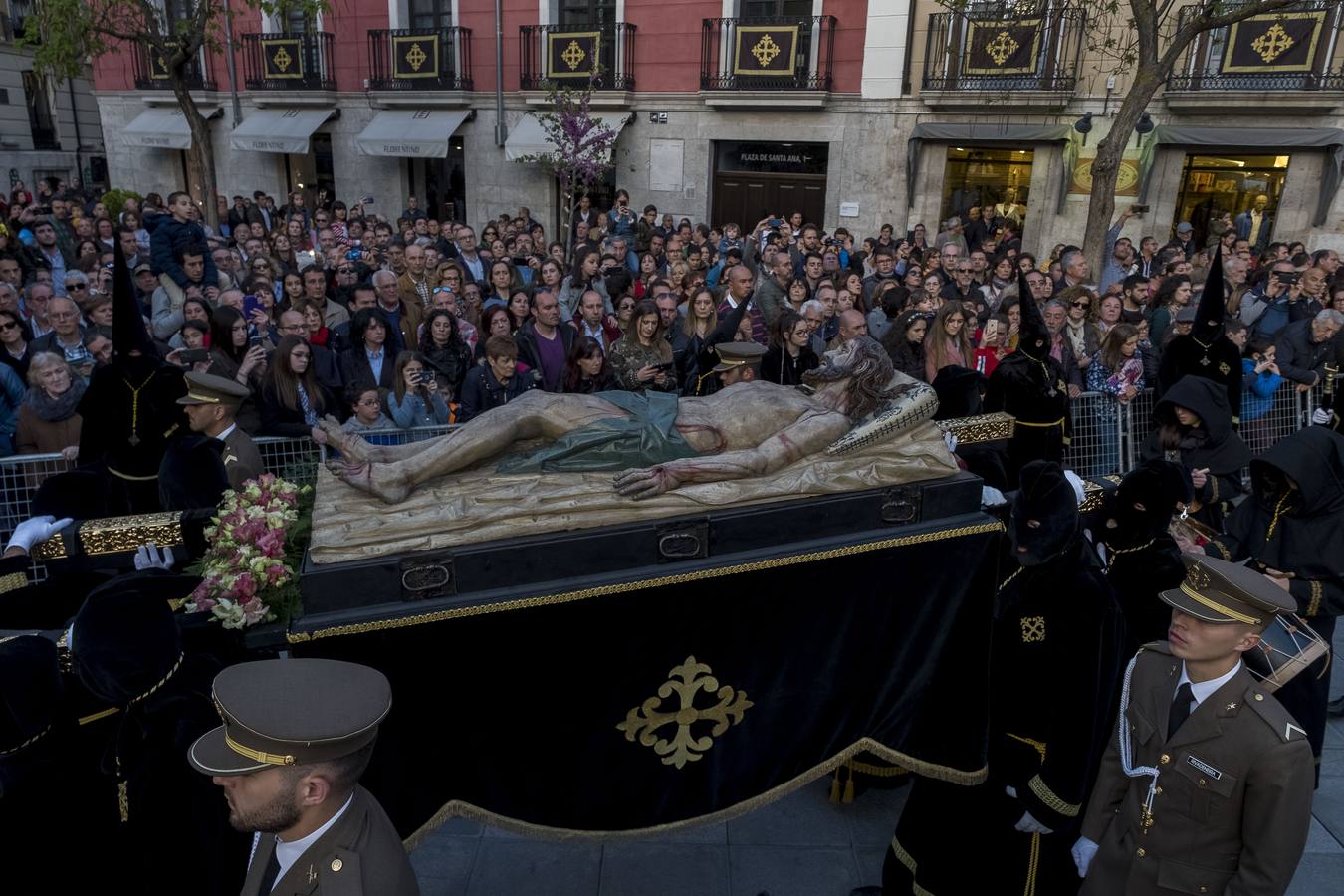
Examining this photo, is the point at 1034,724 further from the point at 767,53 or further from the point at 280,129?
the point at 280,129

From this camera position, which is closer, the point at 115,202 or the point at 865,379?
the point at 865,379

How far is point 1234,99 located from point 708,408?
53.3 ft

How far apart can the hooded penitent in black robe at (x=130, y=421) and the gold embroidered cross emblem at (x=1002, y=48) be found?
16.4m

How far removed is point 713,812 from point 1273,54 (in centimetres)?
1751

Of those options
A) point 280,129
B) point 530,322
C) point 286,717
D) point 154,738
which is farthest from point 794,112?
point 286,717

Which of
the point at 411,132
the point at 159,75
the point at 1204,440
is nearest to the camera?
the point at 1204,440

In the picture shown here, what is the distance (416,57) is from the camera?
21.9m

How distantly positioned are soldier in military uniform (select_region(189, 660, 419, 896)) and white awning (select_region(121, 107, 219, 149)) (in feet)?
88.5

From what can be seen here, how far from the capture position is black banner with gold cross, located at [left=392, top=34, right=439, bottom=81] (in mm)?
21688

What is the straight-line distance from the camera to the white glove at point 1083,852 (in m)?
3.36

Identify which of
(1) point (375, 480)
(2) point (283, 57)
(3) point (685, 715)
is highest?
(2) point (283, 57)

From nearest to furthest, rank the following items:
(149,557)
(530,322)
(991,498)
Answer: (149,557) → (991,498) → (530,322)

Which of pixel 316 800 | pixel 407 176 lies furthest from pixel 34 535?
pixel 407 176

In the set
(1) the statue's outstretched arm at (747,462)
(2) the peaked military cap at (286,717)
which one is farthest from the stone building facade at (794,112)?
(2) the peaked military cap at (286,717)
